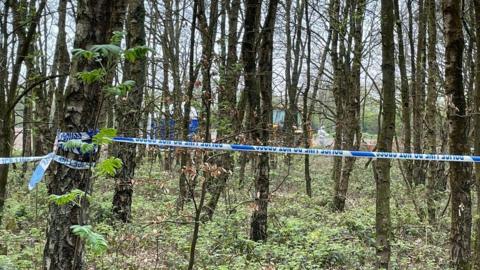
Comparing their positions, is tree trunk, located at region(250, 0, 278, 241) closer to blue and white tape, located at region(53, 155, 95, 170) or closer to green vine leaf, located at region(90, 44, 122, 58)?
blue and white tape, located at region(53, 155, 95, 170)

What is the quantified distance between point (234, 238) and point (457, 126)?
3.87 meters

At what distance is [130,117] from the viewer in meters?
9.20

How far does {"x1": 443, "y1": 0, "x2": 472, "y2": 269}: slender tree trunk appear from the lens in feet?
17.7

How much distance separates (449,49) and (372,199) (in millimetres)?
9256

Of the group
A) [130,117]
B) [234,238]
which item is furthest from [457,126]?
[130,117]

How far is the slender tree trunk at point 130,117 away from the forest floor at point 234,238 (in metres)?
0.35

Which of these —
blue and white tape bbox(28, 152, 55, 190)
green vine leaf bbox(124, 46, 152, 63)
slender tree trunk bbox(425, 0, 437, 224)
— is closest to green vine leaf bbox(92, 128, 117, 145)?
green vine leaf bbox(124, 46, 152, 63)

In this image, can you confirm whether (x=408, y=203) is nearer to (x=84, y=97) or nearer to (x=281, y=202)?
(x=281, y=202)

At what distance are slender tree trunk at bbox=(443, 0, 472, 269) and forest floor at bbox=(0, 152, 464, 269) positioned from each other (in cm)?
144

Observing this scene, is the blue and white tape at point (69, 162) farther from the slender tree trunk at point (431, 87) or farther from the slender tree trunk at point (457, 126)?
the slender tree trunk at point (431, 87)

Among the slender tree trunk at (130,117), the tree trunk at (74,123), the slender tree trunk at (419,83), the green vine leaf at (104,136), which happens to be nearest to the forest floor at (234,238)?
Result: the slender tree trunk at (130,117)

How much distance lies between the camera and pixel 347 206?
12930 mm

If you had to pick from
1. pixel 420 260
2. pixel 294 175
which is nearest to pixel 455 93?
pixel 420 260

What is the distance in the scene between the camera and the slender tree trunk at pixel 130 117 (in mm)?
9141
